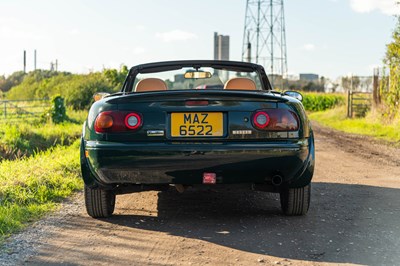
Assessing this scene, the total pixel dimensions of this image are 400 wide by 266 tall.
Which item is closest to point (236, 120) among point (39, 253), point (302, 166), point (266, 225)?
point (302, 166)

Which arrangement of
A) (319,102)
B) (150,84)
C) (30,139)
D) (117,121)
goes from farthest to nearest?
(319,102), (30,139), (150,84), (117,121)

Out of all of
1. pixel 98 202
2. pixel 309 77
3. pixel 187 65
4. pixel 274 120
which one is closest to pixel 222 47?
pixel 187 65

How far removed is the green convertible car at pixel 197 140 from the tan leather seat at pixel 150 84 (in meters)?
1.18

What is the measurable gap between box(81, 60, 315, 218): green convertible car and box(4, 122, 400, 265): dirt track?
398mm

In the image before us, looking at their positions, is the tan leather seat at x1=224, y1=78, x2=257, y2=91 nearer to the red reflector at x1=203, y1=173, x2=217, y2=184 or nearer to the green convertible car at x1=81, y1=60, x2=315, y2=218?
the green convertible car at x1=81, y1=60, x2=315, y2=218

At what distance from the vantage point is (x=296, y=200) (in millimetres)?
4848

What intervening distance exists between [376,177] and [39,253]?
5249 mm

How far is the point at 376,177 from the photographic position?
7680 millimetres

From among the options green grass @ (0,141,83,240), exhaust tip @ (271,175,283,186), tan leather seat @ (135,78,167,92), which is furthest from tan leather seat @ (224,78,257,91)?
green grass @ (0,141,83,240)

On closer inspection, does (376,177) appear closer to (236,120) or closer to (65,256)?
(236,120)

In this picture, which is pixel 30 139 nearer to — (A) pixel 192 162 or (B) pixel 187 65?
(B) pixel 187 65

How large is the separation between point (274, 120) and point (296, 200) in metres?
0.88

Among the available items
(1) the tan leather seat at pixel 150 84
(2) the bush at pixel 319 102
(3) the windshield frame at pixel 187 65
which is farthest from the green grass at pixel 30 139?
(2) the bush at pixel 319 102

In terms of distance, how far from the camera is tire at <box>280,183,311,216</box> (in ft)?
15.8
